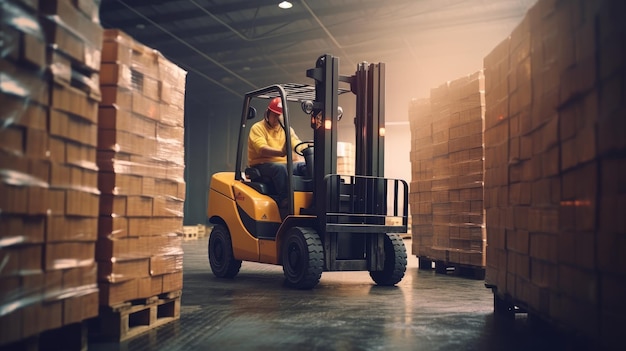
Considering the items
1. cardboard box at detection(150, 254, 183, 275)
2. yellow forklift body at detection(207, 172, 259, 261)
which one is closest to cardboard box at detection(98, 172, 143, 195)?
cardboard box at detection(150, 254, 183, 275)

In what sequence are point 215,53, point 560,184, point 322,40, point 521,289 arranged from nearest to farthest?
point 560,184 → point 521,289 → point 322,40 → point 215,53

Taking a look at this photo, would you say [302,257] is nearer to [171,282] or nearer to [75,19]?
[171,282]

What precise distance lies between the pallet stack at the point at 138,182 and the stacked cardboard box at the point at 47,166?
0.30 metres

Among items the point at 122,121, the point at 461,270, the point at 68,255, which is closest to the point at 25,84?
the point at 68,255

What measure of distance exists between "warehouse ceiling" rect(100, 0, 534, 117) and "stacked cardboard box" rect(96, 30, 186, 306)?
29.9 feet

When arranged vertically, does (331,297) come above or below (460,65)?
below

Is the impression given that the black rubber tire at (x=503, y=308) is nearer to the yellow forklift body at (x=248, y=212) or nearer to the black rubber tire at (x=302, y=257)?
the black rubber tire at (x=302, y=257)

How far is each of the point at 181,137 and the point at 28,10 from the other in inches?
67.8

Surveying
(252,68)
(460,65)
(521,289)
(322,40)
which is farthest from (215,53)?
(521,289)

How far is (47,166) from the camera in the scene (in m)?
2.60

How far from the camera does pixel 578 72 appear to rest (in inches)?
107

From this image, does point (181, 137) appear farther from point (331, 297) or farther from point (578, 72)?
point (578, 72)

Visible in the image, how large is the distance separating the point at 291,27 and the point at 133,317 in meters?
11.3

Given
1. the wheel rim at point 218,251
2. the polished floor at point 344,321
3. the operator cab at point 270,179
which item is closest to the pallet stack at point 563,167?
the polished floor at point 344,321
